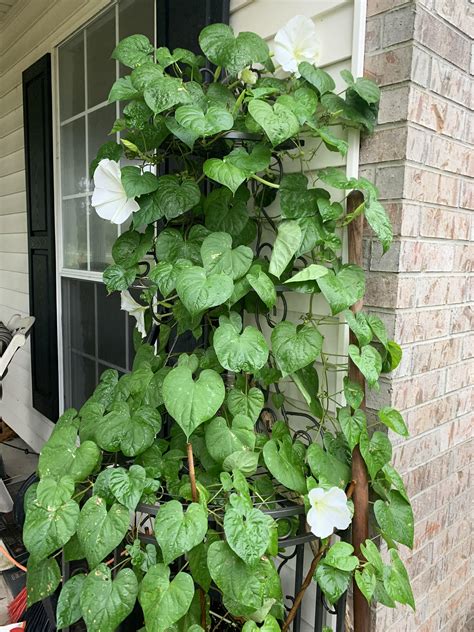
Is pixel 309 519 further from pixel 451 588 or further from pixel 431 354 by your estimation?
pixel 451 588

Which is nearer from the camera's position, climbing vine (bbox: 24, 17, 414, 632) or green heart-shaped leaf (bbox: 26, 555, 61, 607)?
climbing vine (bbox: 24, 17, 414, 632)

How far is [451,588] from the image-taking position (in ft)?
5.65

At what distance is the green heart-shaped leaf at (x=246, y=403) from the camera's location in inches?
50.6

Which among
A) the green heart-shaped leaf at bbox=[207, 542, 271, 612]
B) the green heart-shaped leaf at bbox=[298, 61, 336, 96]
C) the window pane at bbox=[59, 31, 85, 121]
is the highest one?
the window pane at bbox=[59, 31, 85, 121]

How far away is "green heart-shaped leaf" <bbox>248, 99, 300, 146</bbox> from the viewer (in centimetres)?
114

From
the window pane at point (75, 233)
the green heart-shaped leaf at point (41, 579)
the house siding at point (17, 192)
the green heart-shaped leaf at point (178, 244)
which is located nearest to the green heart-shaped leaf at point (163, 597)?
the green heart-shaped leaf at point (41, 579)

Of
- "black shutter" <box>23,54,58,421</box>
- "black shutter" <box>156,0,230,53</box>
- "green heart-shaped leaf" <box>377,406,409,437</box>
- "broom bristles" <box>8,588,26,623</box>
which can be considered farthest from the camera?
"black shutter" <box>23,54,58,421</box>

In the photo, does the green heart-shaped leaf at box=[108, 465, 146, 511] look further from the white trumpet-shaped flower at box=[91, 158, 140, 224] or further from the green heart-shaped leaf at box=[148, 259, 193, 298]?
the white trumpet-shaped flower at box=[91, 158, 140, 224]

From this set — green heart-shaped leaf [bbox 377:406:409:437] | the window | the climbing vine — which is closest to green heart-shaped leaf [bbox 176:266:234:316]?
the climbing vine

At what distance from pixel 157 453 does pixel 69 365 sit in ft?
6.47

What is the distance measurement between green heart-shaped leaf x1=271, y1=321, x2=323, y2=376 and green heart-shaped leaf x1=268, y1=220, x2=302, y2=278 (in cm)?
14

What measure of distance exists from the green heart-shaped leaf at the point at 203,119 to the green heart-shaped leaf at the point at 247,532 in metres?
0.78

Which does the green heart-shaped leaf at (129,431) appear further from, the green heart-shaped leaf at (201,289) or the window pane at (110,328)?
the window pane at (110,328)

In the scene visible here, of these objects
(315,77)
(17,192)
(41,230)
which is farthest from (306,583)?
(17,192)
